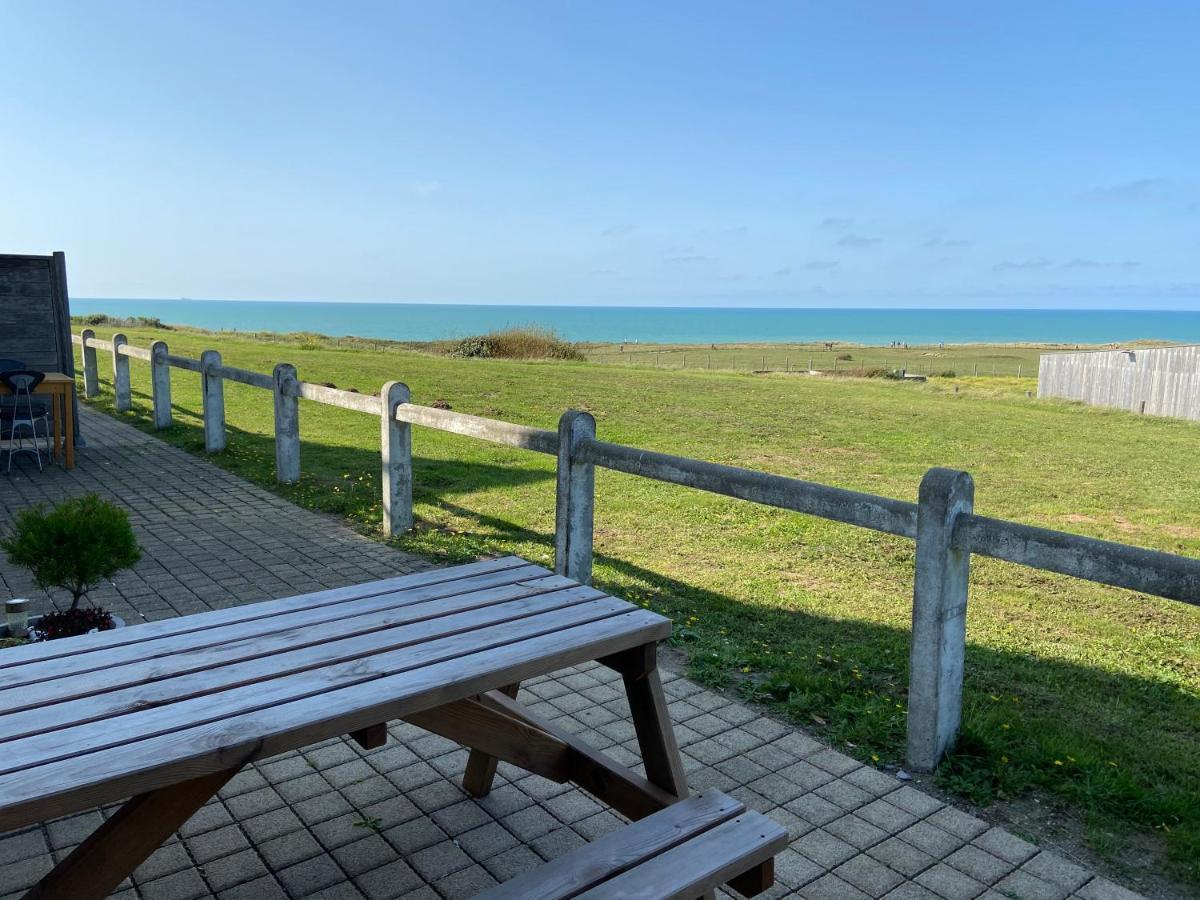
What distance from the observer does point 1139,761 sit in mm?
4141

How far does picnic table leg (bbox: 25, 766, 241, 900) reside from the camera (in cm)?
220

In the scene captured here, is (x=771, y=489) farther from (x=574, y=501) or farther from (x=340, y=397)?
(x=340, y=397)

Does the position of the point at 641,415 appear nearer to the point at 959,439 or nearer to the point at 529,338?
the point at 959,439

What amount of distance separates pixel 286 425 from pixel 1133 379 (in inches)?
A: 1044

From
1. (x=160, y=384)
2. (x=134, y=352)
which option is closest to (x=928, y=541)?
(x=160, y=384)

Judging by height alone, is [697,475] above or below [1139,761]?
above

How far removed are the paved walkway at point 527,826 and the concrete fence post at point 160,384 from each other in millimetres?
10242

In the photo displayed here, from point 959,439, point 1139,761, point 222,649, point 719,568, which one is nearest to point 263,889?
point 222,649

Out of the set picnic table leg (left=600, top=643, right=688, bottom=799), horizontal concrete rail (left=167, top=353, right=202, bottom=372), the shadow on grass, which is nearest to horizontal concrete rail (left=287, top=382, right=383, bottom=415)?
the shadow on grass

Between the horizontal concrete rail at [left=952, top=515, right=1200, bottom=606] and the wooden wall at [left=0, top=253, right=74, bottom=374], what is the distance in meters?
11.5

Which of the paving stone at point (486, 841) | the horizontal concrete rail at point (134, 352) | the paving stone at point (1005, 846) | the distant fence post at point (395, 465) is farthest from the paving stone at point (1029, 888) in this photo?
the horizontal concrete rail at point (134, 352)

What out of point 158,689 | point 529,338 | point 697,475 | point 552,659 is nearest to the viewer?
point 158,689

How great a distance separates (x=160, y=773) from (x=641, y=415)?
49.4ft

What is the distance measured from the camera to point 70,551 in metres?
4.88
